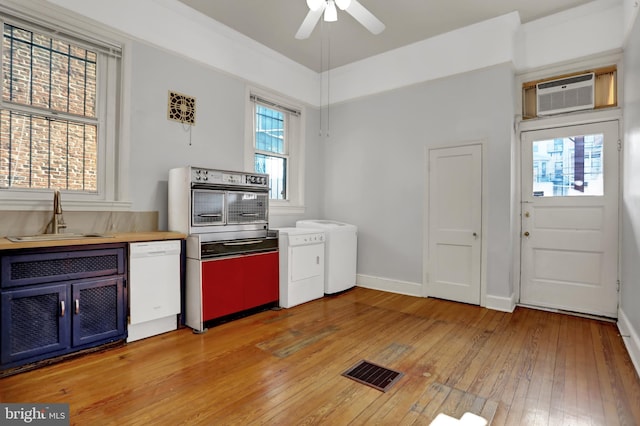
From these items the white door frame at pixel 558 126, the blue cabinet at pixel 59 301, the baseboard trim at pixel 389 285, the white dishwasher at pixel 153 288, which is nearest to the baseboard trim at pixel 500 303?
the white door frame at pixel 558 126

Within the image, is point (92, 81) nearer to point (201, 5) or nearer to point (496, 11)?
point (201, 5)

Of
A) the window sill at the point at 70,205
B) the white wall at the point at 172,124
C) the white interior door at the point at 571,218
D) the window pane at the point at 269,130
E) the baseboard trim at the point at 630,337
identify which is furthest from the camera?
the window pane at the point at 269,130

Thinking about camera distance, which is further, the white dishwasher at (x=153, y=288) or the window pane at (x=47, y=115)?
the white dishwasher at (x=153, y=288)

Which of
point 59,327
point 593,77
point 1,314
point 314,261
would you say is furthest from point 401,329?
point 593,77

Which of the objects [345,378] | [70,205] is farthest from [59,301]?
[345,378]

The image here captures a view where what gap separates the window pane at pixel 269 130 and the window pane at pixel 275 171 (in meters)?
0.13

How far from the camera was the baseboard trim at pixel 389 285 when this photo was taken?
451 centimetres

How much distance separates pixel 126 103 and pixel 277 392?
2945mm

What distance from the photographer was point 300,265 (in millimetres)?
4062

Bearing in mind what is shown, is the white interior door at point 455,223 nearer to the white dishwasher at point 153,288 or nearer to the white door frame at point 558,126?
the white door frame at point 558,126

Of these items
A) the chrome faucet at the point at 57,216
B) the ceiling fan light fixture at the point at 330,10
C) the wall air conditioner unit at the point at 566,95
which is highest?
the ceiling fan light fixture at the point at 330,10

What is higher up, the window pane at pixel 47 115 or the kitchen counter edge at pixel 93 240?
the window pane at pixel 47 115

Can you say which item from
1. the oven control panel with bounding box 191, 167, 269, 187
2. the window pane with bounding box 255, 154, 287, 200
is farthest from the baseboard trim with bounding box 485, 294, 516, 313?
the window pane with bounding box 255, 154, 287, 200

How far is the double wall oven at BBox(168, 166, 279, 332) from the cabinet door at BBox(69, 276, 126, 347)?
62 cm
